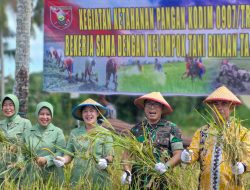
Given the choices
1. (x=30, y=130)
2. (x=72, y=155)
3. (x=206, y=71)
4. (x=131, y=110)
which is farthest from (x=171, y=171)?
(x=131, y=110)

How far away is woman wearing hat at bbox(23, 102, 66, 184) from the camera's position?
548 cm

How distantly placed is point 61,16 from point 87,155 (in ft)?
10.1

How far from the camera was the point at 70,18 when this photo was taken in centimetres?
783

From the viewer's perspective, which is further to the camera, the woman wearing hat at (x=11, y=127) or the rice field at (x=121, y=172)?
the woman wearing hat at (x=11, y=127)

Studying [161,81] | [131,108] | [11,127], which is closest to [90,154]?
[11,127]

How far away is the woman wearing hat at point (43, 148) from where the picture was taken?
5.48 m

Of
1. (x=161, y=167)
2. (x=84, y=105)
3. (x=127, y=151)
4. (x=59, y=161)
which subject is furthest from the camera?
(x=84, y=105)

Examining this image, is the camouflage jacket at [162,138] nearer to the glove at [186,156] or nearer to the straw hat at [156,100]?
the straw hat at [156,100]

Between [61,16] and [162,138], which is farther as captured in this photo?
[61,16]

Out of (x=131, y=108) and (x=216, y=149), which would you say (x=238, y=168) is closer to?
(x=216, y=149)

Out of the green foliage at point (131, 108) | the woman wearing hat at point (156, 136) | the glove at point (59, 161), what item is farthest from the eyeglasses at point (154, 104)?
the green foliage at point (131, 108)


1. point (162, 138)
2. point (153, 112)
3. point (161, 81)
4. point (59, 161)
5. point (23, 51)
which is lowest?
point (59, 161)

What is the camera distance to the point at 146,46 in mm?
7609

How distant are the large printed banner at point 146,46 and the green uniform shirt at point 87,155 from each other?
2.32 meters
